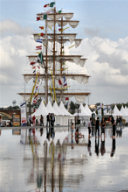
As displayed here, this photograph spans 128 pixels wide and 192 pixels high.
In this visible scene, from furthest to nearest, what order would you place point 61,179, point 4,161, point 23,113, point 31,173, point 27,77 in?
point 27,77 < point 23,113 < point 4,161 < point 31,173 < point 61,179

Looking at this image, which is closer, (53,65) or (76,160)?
(76,160)

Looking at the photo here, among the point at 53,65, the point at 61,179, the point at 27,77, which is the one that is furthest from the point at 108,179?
the point at 27,77

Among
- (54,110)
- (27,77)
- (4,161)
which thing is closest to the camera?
(4,161)

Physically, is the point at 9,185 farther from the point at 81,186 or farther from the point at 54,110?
the point at 54,110

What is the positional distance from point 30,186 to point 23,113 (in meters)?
42.4

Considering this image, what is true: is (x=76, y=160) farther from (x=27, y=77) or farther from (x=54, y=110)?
(x=27, y=77)

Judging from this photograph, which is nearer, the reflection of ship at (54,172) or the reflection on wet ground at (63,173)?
the reflection on wet ground at (63,173)

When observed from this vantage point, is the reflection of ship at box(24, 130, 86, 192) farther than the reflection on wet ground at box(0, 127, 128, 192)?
Yes

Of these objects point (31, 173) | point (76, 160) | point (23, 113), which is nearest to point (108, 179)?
point (31, 173)

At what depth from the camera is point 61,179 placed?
454 inches

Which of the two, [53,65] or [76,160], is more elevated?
[53,65]

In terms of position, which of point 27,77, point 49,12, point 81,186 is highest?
point 49,12

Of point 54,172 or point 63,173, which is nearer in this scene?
point 63,173

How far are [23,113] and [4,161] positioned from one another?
3656 centimetres
